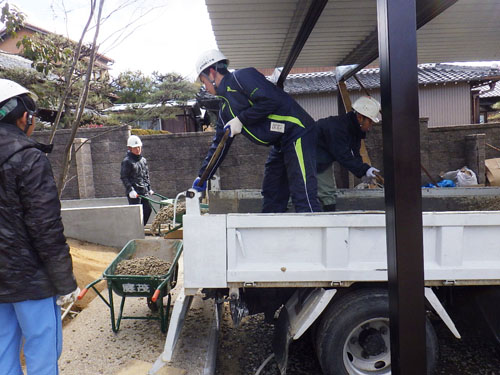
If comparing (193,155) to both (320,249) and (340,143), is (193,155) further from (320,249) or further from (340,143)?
(320,249)

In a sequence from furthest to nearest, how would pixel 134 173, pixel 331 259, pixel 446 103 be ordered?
1. pixel 446 103
2. pixel 134 173
3. pixel 331 259

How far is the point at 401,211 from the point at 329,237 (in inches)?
34.2

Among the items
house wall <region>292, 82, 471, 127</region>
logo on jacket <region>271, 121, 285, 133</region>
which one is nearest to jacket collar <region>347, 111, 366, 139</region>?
logo on jacket <region>271, 121, 285, 133</region>

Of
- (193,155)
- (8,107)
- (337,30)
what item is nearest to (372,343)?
(8,107)

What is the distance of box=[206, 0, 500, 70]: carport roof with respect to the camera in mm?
4301

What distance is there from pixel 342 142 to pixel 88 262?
4.09 metres

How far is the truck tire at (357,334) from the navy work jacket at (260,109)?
4.65 ft

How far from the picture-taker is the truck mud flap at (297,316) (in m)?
2.63

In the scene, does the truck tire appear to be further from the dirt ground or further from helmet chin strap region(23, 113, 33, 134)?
the dirt ground

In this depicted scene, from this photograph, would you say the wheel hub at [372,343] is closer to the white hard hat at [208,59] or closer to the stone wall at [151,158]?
the white hard hat at [208,59]

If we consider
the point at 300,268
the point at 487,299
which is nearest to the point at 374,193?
the point at 487,299

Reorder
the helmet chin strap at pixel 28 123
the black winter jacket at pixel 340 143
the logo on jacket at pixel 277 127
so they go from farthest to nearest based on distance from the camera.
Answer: the black winter jacket at pixel 340 143
the logo on jacket at pixel 277 127
the helmet chin strap at pixel 28 123

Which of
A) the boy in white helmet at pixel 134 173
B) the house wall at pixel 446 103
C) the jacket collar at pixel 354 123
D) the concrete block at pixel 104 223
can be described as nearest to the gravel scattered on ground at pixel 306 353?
the jacket collar at pixel 354 123

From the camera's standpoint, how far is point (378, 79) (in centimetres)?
1380
